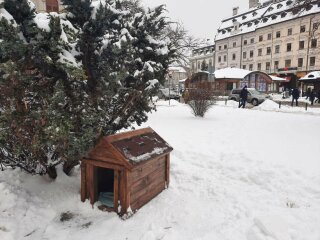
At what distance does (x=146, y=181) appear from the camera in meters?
4.46

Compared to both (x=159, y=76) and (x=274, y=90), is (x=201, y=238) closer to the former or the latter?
(x=159, y=76)

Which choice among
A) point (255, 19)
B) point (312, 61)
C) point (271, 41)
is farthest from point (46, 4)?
Result: point (255, 19)

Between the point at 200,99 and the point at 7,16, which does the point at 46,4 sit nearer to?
the point at 200,99

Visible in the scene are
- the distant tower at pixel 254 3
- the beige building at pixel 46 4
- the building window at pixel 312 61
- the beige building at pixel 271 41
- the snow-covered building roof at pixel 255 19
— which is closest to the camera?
the beige building at pixel 46 4

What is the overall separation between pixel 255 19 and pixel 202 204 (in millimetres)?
52023

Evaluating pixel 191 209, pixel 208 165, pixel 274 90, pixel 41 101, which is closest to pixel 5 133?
pixel 41 101

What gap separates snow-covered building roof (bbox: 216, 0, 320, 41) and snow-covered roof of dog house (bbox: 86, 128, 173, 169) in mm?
43126

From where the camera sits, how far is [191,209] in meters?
4.30

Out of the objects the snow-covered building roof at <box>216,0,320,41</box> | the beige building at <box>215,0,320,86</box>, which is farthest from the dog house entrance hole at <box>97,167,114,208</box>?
the snow-covered building roof at <box>216,0,320,41</box>

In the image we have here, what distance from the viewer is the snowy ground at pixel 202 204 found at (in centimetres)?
365

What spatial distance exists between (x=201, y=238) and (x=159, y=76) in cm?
313

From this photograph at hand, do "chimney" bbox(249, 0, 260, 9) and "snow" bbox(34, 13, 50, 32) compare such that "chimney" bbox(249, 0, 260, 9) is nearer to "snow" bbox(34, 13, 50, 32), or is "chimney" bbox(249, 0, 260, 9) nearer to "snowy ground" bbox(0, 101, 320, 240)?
"snowy ground" bbox(0, 101, 320, 240)

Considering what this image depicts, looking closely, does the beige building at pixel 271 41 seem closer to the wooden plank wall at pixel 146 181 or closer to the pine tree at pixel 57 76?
the wooden plank wall at pixel 146 181

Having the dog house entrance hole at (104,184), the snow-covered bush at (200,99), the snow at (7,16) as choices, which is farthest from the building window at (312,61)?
the snow at (7,16)
